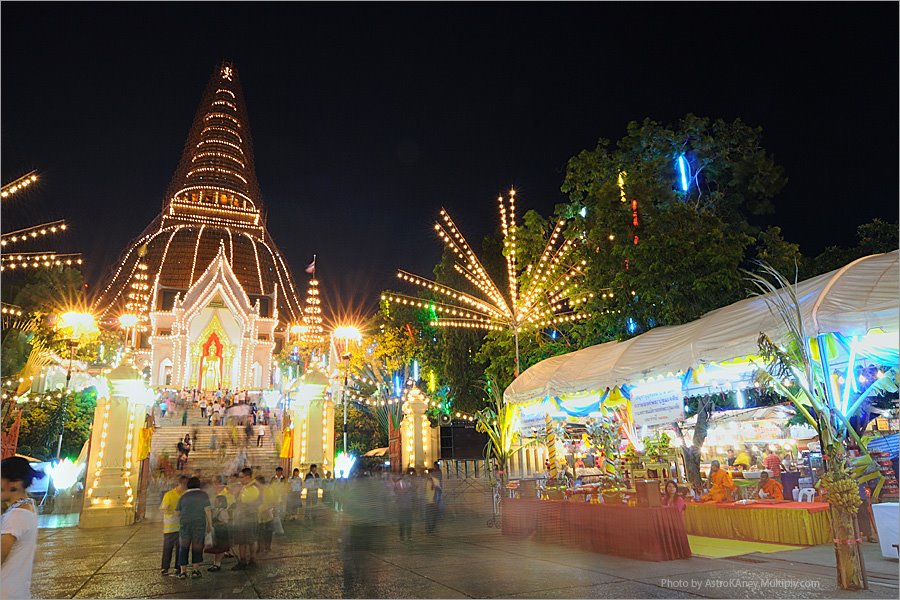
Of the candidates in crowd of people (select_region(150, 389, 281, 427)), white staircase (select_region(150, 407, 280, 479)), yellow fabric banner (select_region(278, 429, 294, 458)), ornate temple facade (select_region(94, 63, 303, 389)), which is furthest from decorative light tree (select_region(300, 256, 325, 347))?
yellow fabric banner (select_region(278, 429, 294, 458))

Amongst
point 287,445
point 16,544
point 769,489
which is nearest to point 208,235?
point 287,445

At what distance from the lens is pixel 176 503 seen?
820cm

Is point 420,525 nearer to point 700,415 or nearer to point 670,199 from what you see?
point 700,415

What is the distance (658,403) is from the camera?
11133 millimetres

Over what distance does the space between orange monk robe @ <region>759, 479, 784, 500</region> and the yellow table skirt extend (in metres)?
1.36

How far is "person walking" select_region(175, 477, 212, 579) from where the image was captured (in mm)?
8031

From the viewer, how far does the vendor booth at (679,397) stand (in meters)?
7.75

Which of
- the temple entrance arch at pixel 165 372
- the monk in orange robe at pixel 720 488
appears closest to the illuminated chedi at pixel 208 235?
the temple entrance arch at pixel 165 372

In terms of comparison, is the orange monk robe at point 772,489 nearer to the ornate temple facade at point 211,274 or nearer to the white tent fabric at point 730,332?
the white tent fabric at point 730,332

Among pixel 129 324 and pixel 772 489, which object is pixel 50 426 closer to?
pixel 129 324

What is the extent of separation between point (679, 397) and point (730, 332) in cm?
195

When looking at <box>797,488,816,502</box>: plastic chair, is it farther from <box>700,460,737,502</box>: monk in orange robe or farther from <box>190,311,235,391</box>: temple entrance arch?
<box>190,311,235,391</box>: temple entrance arch

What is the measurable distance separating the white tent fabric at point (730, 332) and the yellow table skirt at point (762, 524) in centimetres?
266

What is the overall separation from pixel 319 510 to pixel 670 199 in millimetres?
12524
